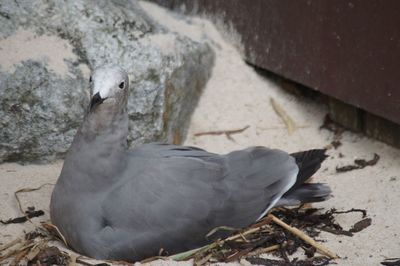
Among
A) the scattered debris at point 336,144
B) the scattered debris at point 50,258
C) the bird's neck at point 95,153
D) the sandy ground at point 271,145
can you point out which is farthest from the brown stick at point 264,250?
the scattered debris at point 336,144

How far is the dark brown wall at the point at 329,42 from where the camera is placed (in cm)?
379

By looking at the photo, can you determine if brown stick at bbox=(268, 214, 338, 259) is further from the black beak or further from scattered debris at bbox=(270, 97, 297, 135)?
scattered debris at bbox=(270, 97, 297, 135)

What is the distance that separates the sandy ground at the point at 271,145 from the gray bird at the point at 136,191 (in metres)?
0.17

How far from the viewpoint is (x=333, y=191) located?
3.71 meters

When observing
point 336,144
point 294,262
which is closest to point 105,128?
point 294,262

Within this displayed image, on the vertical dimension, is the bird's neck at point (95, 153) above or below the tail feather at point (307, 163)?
below

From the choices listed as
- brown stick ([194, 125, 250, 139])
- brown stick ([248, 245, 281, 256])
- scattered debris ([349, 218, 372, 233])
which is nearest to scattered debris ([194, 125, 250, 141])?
brown stick ([194, 125, 250, 139])

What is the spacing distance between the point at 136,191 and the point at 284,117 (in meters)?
1.63

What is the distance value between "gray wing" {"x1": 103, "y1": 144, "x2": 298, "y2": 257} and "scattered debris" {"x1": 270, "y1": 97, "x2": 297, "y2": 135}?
994mm

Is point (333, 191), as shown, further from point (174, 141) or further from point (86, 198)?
point (86, 198)

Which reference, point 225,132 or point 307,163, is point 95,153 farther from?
point 225,132

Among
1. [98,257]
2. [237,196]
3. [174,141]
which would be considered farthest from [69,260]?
[174,141]

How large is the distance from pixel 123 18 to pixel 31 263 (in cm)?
154

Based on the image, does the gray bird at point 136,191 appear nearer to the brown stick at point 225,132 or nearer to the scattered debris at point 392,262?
the scattered debris at point 392,262
